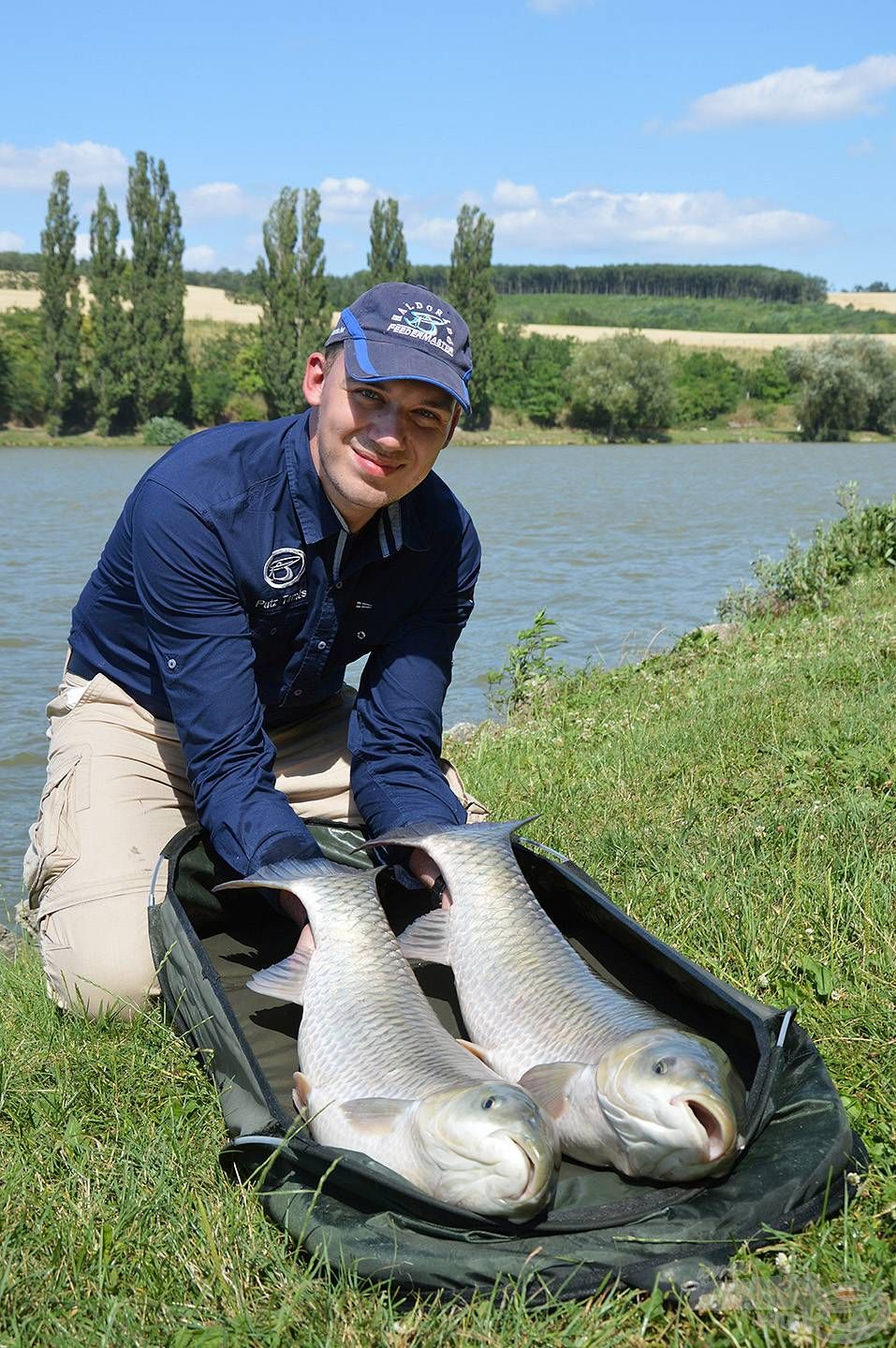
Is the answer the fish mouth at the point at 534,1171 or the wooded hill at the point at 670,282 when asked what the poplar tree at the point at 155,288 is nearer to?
the fish mouth at the point at 534,1171

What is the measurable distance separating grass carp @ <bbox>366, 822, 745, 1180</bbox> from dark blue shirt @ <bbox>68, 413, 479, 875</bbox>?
396mm

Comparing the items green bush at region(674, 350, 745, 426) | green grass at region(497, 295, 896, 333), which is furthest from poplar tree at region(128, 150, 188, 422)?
green grass at region(497, 295, 896, 333)

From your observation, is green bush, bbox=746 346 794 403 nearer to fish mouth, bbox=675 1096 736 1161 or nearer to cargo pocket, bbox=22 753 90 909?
cargo pocket, bbox=22 753 90 909

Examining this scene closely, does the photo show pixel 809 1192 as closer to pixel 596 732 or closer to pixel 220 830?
pixel 220 830

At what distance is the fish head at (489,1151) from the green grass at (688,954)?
0.16 metres

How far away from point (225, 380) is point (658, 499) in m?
30.4

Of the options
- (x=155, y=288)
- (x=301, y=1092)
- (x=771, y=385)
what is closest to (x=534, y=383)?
(x=771, y=385)

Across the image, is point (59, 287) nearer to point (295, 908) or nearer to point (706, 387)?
point (706, 387)

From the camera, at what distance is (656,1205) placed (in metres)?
2.14

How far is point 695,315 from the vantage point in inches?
4060

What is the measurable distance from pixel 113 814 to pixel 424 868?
1.01m

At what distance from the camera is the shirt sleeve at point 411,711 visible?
351 cm

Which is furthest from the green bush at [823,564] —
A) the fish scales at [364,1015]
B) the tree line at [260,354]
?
the tree line at [260,354]

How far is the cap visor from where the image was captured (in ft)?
9.87
